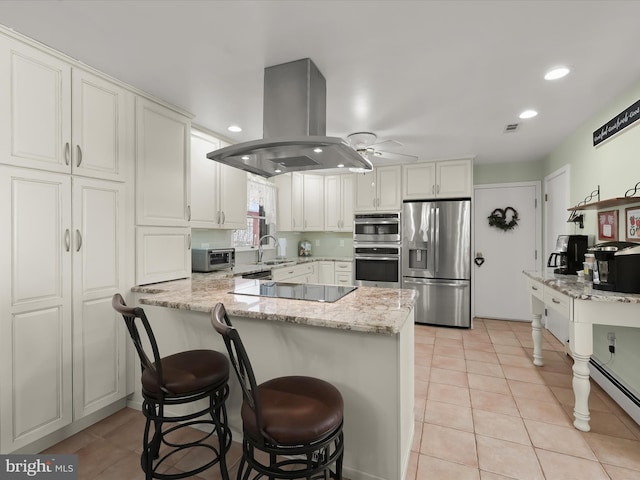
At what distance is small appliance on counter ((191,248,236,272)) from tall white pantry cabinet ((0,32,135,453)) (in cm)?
87

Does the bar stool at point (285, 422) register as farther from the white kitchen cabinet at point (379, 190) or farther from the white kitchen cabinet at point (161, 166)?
the white kitchen cabinet at point (379, 190)

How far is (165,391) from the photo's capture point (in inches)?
57.1

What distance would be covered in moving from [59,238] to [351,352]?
6.08 ft

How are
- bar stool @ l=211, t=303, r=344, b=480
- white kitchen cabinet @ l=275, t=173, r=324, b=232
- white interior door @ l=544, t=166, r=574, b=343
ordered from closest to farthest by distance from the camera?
1. bar stool @ l=211, t=303, r=344, b=480
2. white interior door @ l=544, t=166, r=574, b=343
3. white kitchen cabinet @ l=275, t=173, r=324, b=232

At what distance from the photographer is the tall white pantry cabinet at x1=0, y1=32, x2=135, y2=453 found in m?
1.70

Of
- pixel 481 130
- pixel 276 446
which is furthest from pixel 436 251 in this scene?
pixel 276 446

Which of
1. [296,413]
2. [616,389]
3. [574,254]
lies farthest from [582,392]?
[296,413]

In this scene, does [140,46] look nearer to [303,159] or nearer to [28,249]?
[303,159]

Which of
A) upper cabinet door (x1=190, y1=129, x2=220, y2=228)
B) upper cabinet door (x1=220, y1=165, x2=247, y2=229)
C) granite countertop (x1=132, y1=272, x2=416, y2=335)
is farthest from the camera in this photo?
upper cabinet door (x1=220, y1=165, x2=247, y2=229)

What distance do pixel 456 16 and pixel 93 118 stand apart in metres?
2.26

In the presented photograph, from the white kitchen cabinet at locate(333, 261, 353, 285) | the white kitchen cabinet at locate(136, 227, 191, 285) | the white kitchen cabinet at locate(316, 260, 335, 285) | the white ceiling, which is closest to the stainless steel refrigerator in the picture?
the white kitchen cabinet at locate(333, 261, 353, 285)

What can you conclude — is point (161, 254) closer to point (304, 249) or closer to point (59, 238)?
point (59, 238)

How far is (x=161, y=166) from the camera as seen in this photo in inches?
101

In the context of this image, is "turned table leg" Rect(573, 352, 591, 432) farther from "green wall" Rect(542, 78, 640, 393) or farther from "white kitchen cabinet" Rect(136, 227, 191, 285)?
"white kitchen cabinet" Rect(136, 227, 191, 285)
